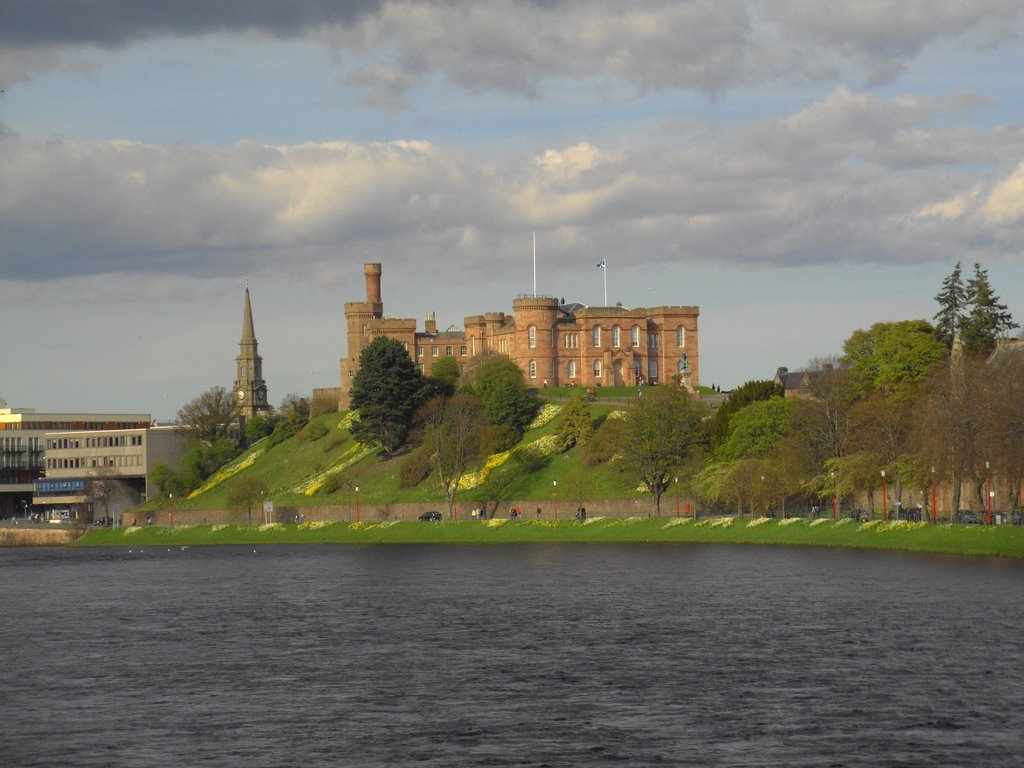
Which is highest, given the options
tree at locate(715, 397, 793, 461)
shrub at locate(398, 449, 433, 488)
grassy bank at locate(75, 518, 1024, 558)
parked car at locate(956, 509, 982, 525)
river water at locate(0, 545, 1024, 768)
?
tree at locate(715, 397, 793, 461)

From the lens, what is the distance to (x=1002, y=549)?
88.2 metres

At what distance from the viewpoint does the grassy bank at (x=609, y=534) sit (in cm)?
9331

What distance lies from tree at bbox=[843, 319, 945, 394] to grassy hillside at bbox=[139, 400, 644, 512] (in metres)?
23.7

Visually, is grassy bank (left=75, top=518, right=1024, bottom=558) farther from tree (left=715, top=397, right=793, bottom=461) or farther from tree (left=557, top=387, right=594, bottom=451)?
tree (left=557, top=387, right=594, bottom=451)

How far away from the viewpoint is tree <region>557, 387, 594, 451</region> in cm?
15438

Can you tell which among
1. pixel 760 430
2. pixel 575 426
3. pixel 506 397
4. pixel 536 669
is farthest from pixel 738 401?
pixel 536 669

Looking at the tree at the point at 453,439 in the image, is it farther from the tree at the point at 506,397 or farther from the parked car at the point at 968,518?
the parked car at the point at 968,518

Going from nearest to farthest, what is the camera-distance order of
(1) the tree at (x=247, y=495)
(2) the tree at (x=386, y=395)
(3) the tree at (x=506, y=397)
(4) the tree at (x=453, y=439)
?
1. (4) the tree at (x=453, y=439)
2. (1) the tree at (x=247, y=495)
3. (3) the tree at (x=506, y=397)
4. (2) the tree at (x=386, y=395)

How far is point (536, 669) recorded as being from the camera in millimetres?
51844

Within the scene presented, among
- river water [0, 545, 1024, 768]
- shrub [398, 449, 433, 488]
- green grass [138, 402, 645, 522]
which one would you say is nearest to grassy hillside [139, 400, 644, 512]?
green grass [138, 402, 645, 522]

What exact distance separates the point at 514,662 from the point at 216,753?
16.6 metres

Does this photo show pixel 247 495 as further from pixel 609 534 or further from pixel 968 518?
→ pixel 968 518

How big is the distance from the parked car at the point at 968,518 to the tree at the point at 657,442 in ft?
97.2

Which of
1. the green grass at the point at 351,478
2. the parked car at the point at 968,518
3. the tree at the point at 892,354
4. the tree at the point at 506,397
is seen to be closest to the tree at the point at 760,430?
the tree at the point at 892,354
